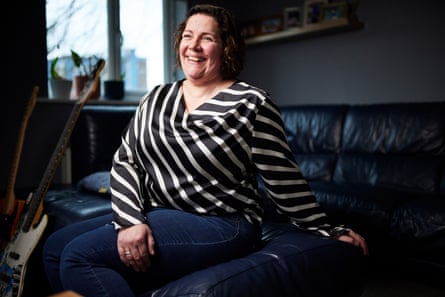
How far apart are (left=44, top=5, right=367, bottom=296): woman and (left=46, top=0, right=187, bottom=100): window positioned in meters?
2.15

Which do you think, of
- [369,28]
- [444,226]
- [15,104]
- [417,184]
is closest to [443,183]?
[417,184]

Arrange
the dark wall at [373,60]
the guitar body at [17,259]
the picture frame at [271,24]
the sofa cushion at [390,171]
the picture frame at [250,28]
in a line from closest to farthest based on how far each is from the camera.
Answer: the guitar body at [17,259], the sofa cushion at [390,171], the dark wall at [373,60], the picture frame at [271,24], the picture frame at [250,28]

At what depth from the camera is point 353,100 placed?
3500mm

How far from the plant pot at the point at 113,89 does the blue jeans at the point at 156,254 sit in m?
2.22

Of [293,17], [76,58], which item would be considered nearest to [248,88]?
[76,58]

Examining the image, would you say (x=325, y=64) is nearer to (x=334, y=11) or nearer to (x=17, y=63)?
(x=334, y=11)

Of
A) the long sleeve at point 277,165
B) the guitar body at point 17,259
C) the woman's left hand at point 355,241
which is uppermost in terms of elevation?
the long sleeve at point 277,165

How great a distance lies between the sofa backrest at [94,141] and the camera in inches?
101

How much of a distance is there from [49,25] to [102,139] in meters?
1.09

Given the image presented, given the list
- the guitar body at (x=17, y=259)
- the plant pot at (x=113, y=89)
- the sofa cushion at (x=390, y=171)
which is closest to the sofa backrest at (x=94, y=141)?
the plant pot at (x=113, y=89)

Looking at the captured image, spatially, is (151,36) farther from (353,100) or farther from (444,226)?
(444,226)

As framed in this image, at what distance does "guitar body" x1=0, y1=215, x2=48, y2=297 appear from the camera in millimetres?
1511

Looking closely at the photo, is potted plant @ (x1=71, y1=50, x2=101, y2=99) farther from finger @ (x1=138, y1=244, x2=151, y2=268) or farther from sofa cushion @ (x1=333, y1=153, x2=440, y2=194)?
finger @ (x1=138, y1=244, x2=151, y2=268)

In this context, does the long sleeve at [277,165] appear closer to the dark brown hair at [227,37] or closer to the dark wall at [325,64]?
the dark brown hair at [227,37]
